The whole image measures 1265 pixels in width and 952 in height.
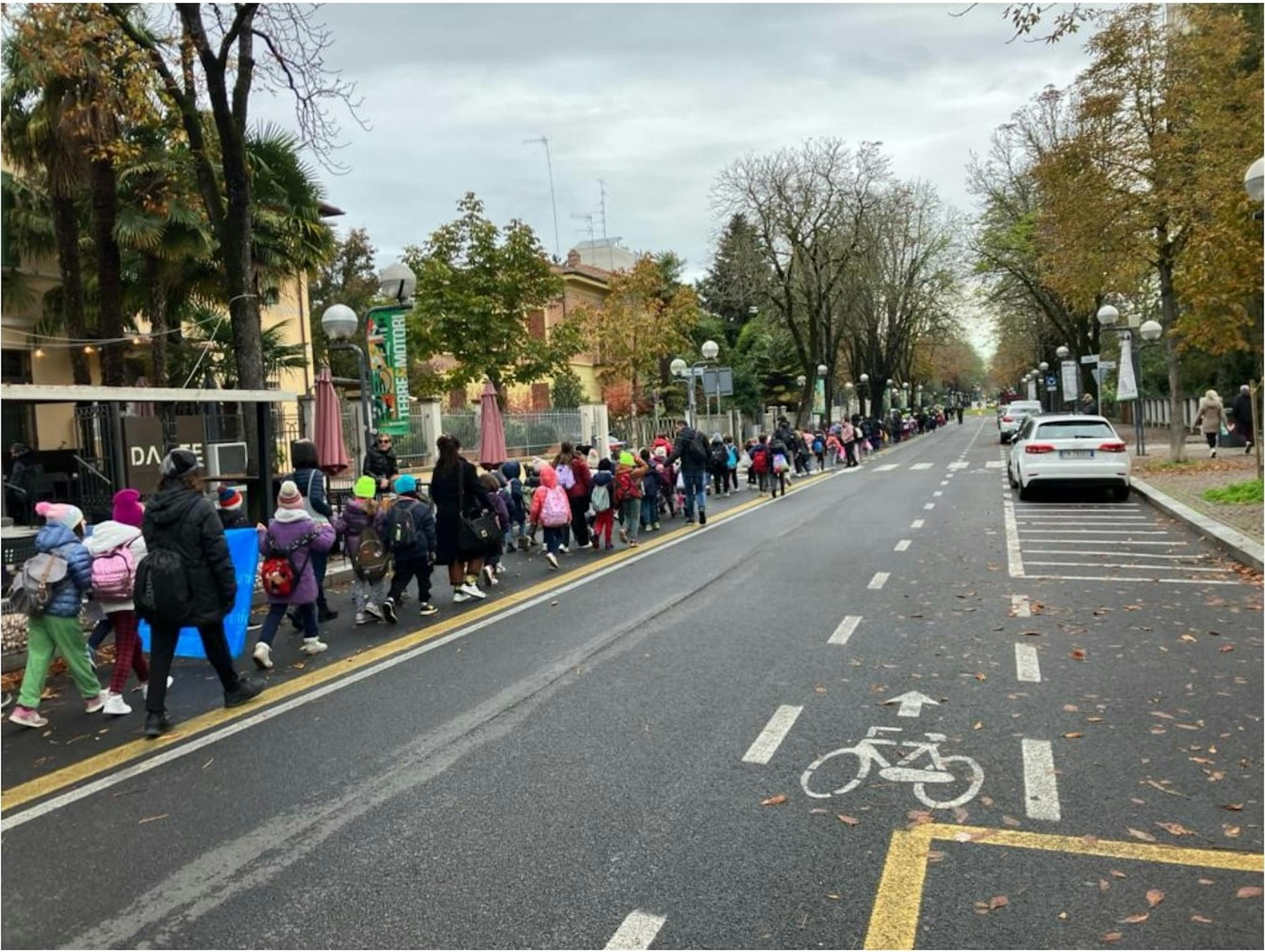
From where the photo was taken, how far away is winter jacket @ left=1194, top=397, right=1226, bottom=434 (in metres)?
24.0

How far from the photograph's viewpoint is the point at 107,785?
486cm

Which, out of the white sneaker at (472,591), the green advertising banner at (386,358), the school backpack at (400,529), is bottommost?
the white sneaker at (472,591)

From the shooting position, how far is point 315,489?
8.95m

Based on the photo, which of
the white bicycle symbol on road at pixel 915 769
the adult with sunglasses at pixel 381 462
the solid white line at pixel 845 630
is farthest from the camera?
the adult with sunglasses at pixel 381 462

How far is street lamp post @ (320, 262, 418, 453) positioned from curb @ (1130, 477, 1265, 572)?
11.3 m

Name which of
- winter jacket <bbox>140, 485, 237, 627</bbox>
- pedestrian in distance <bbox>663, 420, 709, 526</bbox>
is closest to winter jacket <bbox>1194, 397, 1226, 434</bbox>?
pedestrian in distance <bbox>663, 420, 709, 526</bbox>

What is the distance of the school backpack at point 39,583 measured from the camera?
577 centimetres

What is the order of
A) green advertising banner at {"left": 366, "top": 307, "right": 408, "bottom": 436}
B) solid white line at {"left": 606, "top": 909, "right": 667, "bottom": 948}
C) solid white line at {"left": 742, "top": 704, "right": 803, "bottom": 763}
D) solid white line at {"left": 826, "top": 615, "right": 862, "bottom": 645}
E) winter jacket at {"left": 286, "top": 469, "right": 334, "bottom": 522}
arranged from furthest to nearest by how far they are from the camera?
green advertising banner at {"left": 366, "top": 307, "right": 408, "bottom": 436} < winter jacket at {"left": 286, "top": 469, "right": 334, "bottom": 522} < solid white line at {"left": 826, "top": 615, "right": 862, "bottom": 645} < solid white line at {"left": 742, "top": 704, "right": 803, "bottom": 763} < solid white line at {"left": 606, "top": 909, "right": 667, "bottom": 948}

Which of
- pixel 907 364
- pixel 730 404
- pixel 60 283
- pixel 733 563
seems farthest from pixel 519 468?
pixel 907 364

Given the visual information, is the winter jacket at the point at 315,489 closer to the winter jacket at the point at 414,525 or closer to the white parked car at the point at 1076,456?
the winter jacket at the point at 414,525

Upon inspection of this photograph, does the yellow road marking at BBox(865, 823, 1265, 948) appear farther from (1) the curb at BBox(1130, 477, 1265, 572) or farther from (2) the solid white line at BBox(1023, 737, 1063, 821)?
(1) the curb at BBox(1130, 477, 1265, 572)

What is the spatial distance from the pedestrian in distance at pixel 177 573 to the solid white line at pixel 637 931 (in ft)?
12.2

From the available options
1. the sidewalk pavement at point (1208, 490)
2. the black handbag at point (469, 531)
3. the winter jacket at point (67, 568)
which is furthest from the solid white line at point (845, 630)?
the winter jacket at point (67, 568)

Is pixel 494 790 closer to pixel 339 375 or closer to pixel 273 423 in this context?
pixel 273 423
